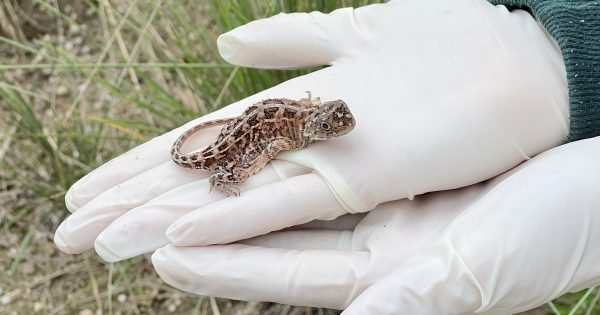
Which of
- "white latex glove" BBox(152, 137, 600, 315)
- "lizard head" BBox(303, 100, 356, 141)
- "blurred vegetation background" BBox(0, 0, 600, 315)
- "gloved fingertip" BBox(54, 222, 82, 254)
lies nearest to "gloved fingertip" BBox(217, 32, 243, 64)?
"blurred vegetation background" BBox(0, 0, 600, 315)

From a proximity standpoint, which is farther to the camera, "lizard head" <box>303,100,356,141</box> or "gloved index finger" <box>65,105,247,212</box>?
"gloved index finger" <box>65,105,247,212</box>

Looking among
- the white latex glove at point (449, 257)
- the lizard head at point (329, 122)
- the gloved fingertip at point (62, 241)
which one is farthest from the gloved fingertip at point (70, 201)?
the lizard head at point (329, 122)

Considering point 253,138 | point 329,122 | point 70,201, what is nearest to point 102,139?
point 70,201

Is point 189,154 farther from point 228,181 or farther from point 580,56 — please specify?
point 580,56

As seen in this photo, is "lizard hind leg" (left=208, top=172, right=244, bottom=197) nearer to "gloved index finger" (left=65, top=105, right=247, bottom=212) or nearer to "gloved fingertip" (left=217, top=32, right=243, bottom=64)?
"gloved index finger" (left=65, top=105, right=247, bottom=212)

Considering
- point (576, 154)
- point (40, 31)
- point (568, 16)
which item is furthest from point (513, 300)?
point (40, 31)

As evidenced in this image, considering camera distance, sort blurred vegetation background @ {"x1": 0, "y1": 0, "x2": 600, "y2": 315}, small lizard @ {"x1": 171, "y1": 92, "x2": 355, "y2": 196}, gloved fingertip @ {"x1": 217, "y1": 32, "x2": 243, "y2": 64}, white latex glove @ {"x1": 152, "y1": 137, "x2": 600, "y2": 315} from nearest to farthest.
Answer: white latex glove @ {"x1": 152, "y1": 137, "x2": 600, "y2": 315} → small lizard @ {"x1": 171, "y1": 92, "x2": 355, "y2": 196} → gloved fingertip @ {"x1": 217, "y1": 32, "x2": 243, "y2": 64} → blurred vegetation background @ {"x1": 0, "y1": 0, "x2": 600, "y2": 315}

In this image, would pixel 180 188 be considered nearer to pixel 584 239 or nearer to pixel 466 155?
pixel 466 155
